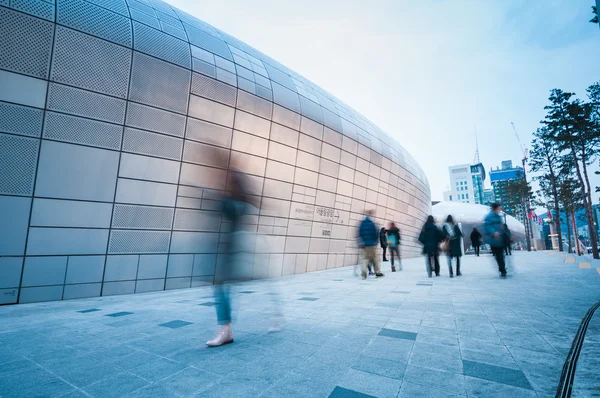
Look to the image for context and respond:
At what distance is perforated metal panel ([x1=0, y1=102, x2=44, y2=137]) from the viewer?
21.1 ft

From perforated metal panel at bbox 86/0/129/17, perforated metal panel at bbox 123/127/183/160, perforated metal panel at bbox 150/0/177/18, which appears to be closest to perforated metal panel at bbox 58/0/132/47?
perforated metal panel at bbox 86/0/129/17

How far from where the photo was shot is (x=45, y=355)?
113 inches

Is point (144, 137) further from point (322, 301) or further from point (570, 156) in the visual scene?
point (570, 156)

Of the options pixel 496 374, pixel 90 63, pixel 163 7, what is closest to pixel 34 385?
pixel 496 374

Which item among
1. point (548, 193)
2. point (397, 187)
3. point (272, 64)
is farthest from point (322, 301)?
point (548, 193)

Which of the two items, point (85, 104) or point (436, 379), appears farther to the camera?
point (85, 104)

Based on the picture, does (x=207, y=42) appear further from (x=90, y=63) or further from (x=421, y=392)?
(x=421, y=392)

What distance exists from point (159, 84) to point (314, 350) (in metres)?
8.99

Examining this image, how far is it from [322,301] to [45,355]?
4045 mm

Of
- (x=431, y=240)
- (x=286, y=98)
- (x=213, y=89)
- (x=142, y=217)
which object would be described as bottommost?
(x=431, y=240)

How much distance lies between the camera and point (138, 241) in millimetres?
8062

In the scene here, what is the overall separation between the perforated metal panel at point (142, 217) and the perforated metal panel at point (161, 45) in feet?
15.9

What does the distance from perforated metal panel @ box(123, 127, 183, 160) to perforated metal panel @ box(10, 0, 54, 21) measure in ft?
10.5

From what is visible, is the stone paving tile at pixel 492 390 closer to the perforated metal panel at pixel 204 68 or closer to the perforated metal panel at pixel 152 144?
the perforated metal panel at pixel 152 144
